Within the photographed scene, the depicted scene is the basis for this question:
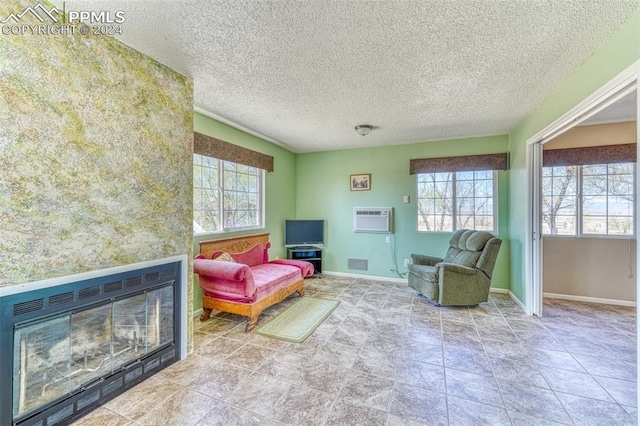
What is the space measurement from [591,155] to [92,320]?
583 cm

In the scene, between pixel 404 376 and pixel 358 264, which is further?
pixel 358 264

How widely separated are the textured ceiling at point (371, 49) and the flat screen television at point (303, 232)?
2359 millimetres

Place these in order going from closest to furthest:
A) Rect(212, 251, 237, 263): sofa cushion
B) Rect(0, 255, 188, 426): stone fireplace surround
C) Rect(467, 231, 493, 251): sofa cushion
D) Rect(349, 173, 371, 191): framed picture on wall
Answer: Rect(0, 255, 188, 426): stone fireplace surround < Rect(212, 251, 237, 263): sofa cushion < Rect(467, 231, 493, 251): sofa cushion < Rect(349, 173, 371, 191): framed picture on wall

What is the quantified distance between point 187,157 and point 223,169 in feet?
4.67

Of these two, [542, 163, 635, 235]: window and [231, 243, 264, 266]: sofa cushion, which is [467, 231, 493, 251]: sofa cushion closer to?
[542, 163, 635, 235]: window

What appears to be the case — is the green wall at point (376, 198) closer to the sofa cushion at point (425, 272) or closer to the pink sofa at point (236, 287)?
the sofa cushion at point (425, 272)

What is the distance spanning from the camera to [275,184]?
4910 millimetres

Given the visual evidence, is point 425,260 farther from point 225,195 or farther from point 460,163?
point 225,195

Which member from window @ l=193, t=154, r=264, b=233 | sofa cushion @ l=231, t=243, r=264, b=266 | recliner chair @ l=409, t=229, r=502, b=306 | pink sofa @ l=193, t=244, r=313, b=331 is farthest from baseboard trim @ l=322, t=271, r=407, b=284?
pink sofa @ l=193, t=244, r=313, b=331

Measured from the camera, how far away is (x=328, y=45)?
6.26 ft

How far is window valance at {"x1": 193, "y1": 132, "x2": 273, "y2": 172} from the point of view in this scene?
3146 millimetres

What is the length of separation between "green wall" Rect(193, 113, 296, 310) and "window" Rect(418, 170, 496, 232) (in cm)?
251

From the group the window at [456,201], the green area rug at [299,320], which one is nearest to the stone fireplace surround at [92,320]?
the green area rug at [299,320]

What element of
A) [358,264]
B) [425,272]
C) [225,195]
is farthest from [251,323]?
[358,264]
